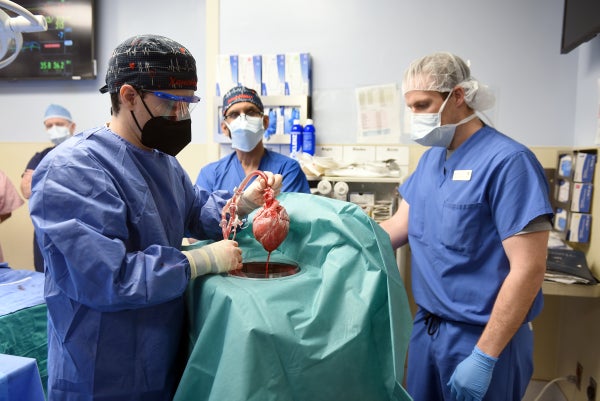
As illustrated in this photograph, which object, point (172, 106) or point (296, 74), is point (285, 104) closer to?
point (296, 74)

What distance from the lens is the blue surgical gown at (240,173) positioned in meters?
1.95

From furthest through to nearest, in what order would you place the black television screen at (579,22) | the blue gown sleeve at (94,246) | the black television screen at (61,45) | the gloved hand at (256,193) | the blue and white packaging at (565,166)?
1. the black television screen at (61,45)
2. the blue and white packaging at (565,166)
3. the black television screen at (579,22)
4. the gloved hand at (256,193)
5. the blue gown sleeve at (94,246)

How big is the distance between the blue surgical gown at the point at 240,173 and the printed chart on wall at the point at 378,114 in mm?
851

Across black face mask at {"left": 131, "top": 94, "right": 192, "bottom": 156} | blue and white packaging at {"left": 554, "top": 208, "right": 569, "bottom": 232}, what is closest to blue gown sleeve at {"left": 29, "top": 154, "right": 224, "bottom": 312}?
black face mask at {"left": 131, "top": 94, "right": 192, "bottom": 156}

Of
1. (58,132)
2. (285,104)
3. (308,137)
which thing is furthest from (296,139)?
(58,132)

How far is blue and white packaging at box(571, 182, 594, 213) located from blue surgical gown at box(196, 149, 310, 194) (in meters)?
1.29

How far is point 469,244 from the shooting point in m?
1.39

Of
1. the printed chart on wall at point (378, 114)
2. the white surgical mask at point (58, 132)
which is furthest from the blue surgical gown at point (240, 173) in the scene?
the white surgical mask at point (58, 132)

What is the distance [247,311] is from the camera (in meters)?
0.84

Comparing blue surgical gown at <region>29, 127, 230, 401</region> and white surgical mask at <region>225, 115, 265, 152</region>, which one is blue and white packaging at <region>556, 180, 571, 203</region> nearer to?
white surgical mask at <region>225, 115, 265, 152</region>

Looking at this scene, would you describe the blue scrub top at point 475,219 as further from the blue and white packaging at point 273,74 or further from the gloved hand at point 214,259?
the blue and white packaging at point 273,74

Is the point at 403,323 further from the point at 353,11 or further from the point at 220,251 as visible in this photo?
the point at 353,11

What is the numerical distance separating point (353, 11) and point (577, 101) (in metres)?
1.34

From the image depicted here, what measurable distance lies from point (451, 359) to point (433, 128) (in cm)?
75
